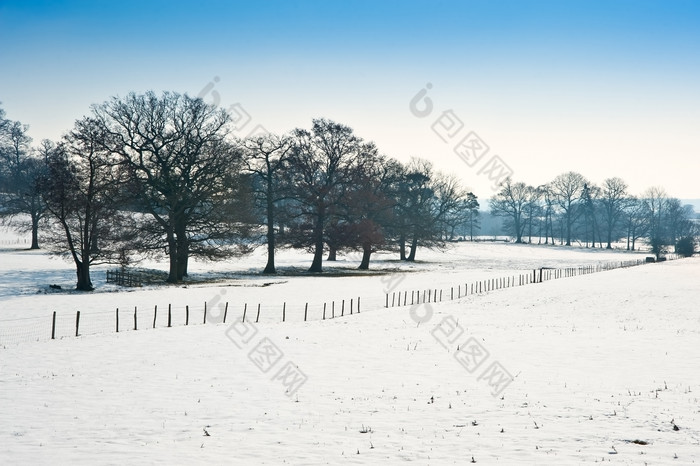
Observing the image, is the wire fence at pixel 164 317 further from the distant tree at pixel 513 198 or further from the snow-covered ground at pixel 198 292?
the distant tree at pixel 513 198

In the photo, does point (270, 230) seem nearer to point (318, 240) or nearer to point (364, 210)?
point (318, 240)

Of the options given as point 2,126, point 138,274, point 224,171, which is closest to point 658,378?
point 224,171

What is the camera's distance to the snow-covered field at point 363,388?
11.2 m

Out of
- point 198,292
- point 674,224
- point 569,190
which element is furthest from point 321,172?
point 674,224

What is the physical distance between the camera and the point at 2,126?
80.7 m

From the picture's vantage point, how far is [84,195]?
39.1 meters

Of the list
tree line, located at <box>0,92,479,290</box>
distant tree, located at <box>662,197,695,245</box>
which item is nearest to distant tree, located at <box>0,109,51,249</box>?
tree line, located at <box>0,92,479,290</box>

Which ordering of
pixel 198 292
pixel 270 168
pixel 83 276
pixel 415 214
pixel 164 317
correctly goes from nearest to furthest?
1. pixel 164 317
2. pixel 198 292
3. pixel 83 276
4. pixel 270 168
5. pixel 415 214

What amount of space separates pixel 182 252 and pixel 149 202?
17.5 ft

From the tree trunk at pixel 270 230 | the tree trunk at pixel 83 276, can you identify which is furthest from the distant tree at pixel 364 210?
the tree trunk at pixel 83 276


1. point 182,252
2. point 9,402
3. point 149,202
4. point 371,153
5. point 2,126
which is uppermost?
point 2,126

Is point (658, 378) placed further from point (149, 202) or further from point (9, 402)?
point (149, 202)

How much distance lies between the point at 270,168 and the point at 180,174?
34.1 ft

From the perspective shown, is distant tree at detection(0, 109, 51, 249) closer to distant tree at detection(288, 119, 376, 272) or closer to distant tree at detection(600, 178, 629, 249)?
distant tree at detection(288, 119, 376, 272)
